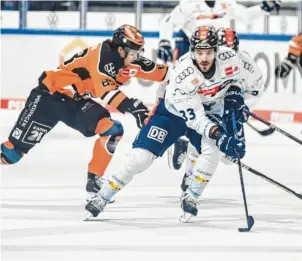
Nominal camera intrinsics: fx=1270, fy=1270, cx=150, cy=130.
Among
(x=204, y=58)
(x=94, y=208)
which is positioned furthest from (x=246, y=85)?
(x=94, y=208)

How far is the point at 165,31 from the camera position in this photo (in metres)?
11.0

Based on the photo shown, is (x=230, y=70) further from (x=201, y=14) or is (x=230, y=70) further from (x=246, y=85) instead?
(x=201, y=14)

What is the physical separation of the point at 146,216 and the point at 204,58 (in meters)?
0.93

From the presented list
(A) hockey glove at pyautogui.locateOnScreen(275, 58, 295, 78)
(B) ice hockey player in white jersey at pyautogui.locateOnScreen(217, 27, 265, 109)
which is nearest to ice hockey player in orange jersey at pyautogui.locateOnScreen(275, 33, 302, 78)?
(A) hockey glove at pyautogui.locateOnScreen(275, 58, 295, 78)

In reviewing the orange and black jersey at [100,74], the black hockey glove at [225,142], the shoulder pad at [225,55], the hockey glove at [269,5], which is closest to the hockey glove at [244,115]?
the shoulder pad at [225,55]

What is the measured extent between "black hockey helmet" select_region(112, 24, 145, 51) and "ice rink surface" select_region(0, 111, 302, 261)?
0.89m

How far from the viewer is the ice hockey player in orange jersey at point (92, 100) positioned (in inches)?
281

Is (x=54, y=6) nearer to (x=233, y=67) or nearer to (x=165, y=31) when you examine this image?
(x=165, y=31)

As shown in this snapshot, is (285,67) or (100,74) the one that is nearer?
(100,74)

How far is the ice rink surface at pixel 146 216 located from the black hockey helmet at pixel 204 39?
2.91ft

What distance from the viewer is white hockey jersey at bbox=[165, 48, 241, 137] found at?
6.29 m

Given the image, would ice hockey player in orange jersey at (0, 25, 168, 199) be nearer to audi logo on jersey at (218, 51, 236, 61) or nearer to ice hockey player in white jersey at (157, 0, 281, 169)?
audi logo on jersey at (218, 51, 236, 61)

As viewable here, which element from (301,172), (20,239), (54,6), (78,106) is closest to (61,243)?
(20,239)

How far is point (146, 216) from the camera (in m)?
6.64
